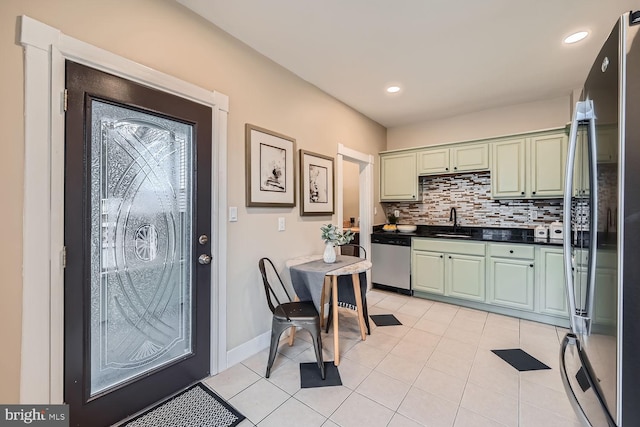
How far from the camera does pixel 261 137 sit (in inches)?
92.5

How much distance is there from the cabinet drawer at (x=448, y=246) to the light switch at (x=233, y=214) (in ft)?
8.08

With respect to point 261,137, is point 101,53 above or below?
above

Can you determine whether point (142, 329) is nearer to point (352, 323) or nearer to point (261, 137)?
point (261, 137)

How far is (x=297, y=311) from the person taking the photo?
2062mm

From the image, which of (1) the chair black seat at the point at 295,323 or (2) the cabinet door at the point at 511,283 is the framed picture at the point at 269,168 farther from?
(2) the cabinet door at the point at 511,283

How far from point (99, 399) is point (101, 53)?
6.16 ft

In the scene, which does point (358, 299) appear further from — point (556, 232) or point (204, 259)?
point (556, 232)

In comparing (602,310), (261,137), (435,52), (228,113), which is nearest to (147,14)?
(228,113)

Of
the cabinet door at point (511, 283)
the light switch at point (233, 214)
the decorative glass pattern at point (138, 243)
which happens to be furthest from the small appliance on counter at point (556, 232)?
the decorative glass pattern at point (138, 243)

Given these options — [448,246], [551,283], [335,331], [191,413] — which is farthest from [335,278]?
[551,283]

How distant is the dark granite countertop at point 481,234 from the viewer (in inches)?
120

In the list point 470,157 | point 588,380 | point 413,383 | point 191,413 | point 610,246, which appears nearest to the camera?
point 610,246

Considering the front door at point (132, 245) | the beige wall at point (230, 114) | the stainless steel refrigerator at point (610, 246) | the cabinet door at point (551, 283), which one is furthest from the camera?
the cabinet door at point (551, 283)

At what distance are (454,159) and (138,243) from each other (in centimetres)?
365
